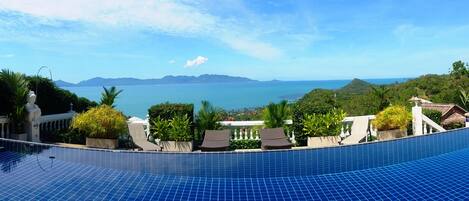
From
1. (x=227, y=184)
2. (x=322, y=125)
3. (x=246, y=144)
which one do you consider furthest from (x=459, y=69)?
(x=227, y=184)

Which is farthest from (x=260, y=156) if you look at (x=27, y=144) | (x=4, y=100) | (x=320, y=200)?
(x=4, y=100)

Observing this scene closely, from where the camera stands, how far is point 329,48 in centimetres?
4259

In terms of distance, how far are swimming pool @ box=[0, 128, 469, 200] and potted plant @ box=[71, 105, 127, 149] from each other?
1539 millimetres

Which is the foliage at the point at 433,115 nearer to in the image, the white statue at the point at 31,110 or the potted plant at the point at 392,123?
the potted plant at the point at 392,123

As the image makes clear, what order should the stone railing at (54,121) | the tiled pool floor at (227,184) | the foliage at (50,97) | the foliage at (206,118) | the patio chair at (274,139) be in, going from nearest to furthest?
1. the tiled pool floor at (227,184)
2. the patio chair at (274,139)
3. the foliage at (206,118)
4. the stone railing at (54,121)
5. the foliage at (50,97)

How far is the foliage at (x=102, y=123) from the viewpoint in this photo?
11.3m

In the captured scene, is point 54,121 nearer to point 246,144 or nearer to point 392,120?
point 246,144

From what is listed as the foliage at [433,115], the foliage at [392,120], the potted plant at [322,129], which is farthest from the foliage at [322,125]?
the foliage at [433,115]

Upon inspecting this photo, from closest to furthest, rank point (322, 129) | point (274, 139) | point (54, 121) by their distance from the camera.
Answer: point (274, 139)
point (322, 129)
point (54, 121)

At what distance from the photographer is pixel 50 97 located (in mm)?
14852

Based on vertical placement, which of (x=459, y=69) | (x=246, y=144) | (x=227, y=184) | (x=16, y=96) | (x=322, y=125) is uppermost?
(x=459, y=69)

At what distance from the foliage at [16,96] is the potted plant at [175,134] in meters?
3.89

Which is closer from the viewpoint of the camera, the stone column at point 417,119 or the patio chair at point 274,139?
the patio chair at point 274,139

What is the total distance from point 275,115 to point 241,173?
4254mm
